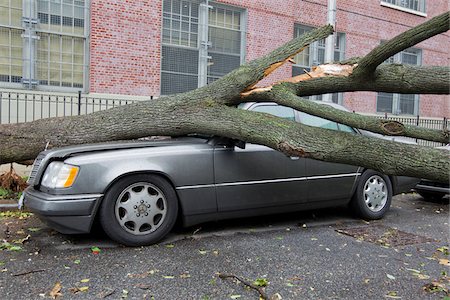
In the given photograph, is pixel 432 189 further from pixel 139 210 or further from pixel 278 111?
pixel 139 210

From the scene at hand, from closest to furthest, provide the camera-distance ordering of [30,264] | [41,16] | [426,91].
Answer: [30,264] < [426,91] < [41,16]

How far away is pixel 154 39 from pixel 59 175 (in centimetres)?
861

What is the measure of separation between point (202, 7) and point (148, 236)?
10073 mm

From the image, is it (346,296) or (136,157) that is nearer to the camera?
(346,296)

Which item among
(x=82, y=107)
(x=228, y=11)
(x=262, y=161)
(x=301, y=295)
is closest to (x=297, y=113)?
(x=262, y=161)

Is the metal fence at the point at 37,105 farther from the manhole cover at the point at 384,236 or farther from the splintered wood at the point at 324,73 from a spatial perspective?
the manhole cover at the point at 384,236

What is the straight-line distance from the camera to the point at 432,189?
26.2 feet

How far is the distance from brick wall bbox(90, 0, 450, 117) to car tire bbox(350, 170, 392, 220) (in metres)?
7.69

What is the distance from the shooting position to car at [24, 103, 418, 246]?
446 cm

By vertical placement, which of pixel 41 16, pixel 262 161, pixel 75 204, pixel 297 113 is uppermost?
pixel 41 16

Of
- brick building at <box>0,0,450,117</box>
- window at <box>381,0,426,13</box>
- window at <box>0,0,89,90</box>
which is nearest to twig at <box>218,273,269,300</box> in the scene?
brick building at <box>0,0,450,117</box>

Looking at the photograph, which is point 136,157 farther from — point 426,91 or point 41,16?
point 41,16

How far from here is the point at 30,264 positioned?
4035mm

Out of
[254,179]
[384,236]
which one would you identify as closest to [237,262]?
[254,179]
